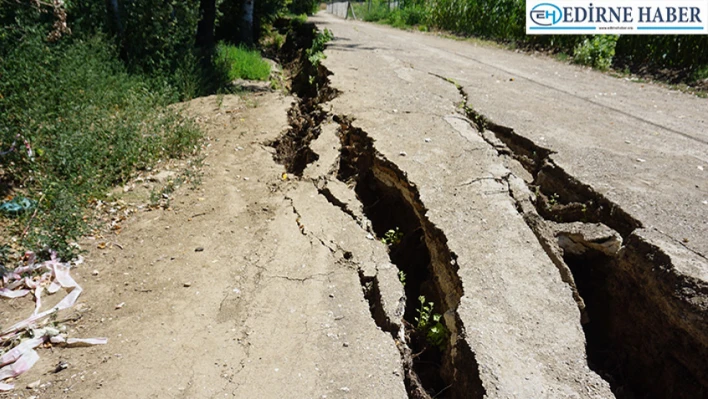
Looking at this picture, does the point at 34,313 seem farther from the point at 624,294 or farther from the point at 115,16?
the point at 115,16

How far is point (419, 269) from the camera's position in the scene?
3348 mm

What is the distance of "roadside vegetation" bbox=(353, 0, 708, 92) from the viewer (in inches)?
298

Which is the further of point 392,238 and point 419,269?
point 392,238

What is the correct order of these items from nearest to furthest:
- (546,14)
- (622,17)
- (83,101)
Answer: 1. (83,101)
2. (622,17)
3. (546,14)

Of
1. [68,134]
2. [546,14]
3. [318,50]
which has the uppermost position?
[546,14]

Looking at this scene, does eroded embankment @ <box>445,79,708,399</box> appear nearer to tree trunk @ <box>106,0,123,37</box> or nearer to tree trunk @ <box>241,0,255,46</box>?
tree trunk @ <box>106,0,123,37</box>

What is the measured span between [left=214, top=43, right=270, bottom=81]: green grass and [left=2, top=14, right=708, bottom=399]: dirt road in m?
2.92

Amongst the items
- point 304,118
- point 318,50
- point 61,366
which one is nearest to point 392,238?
point 61,366

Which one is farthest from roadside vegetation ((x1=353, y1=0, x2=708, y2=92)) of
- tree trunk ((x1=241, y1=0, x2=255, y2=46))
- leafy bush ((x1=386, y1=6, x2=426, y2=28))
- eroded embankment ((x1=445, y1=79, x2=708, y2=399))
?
tree trunk ((x1=241, y1=0, x2=255, y2=46))

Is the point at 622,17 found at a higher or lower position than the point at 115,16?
higher

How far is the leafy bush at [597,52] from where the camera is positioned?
8.32m

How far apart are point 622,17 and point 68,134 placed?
869 cm

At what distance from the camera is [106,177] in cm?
405

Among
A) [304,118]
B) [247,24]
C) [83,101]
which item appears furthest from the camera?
[247,24]
